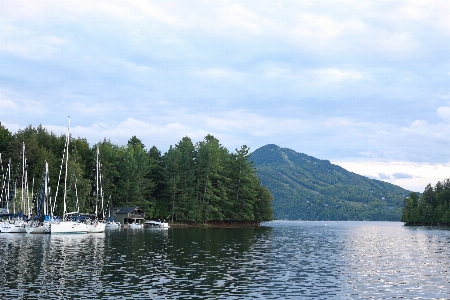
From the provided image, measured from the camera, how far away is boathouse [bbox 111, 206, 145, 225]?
158 m

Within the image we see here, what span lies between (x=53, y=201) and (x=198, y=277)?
344ft

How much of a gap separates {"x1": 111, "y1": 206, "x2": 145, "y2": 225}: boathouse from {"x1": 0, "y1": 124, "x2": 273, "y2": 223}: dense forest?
2.77 m

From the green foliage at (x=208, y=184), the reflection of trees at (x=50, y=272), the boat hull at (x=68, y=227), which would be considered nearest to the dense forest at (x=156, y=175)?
the green foliage at (x=208, y=184)

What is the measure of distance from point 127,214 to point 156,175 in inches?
943

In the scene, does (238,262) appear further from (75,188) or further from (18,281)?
(75,188)

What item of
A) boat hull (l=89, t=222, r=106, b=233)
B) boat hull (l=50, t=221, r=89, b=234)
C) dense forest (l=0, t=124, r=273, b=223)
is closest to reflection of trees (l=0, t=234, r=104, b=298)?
boat hull (l=50, t=221, r=89, b=234)

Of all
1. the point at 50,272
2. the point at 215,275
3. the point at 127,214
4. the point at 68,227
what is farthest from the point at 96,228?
the point at 215,275

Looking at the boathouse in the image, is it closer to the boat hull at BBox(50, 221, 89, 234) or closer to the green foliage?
the green foliage

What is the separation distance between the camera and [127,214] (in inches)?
6186

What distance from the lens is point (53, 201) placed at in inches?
5394

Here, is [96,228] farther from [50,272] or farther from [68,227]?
[50,272]

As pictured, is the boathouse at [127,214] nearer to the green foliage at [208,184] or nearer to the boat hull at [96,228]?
the green foliage at [208,184]

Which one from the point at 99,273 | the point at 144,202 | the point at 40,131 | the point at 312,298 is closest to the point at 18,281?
the point at 99,273

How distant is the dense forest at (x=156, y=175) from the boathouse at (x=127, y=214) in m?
2.77
